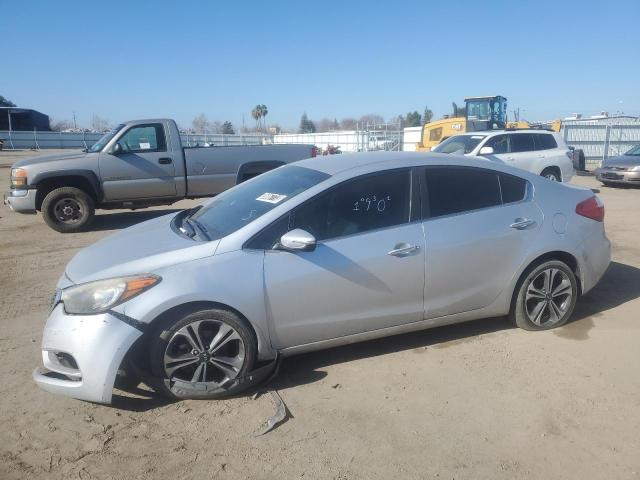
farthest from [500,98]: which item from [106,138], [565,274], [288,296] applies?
[288,296]

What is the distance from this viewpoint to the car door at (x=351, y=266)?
3.35m

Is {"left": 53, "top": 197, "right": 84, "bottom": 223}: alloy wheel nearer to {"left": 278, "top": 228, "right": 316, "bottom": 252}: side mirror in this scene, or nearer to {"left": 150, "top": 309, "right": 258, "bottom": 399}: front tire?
{"left": 150, "top": 309, "right": 258, "bottom": 399}: front tire

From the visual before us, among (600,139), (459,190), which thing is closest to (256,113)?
(600,139)

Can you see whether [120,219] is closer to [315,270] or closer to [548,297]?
[315,270]

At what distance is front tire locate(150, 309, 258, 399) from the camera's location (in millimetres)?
3137

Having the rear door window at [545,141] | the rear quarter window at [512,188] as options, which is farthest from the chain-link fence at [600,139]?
the rear quarter window at [512,188]

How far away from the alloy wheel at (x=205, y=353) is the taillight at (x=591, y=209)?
3.15 meters

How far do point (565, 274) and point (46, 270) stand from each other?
19.4ft

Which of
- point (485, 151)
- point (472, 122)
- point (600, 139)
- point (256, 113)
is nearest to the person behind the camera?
point (485, 151)

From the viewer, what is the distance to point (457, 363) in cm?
376

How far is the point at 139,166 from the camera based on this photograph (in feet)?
29.6

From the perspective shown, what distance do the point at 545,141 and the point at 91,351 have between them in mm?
13355

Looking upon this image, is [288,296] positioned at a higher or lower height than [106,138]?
lower

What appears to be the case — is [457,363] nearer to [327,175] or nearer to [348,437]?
[348,437]
